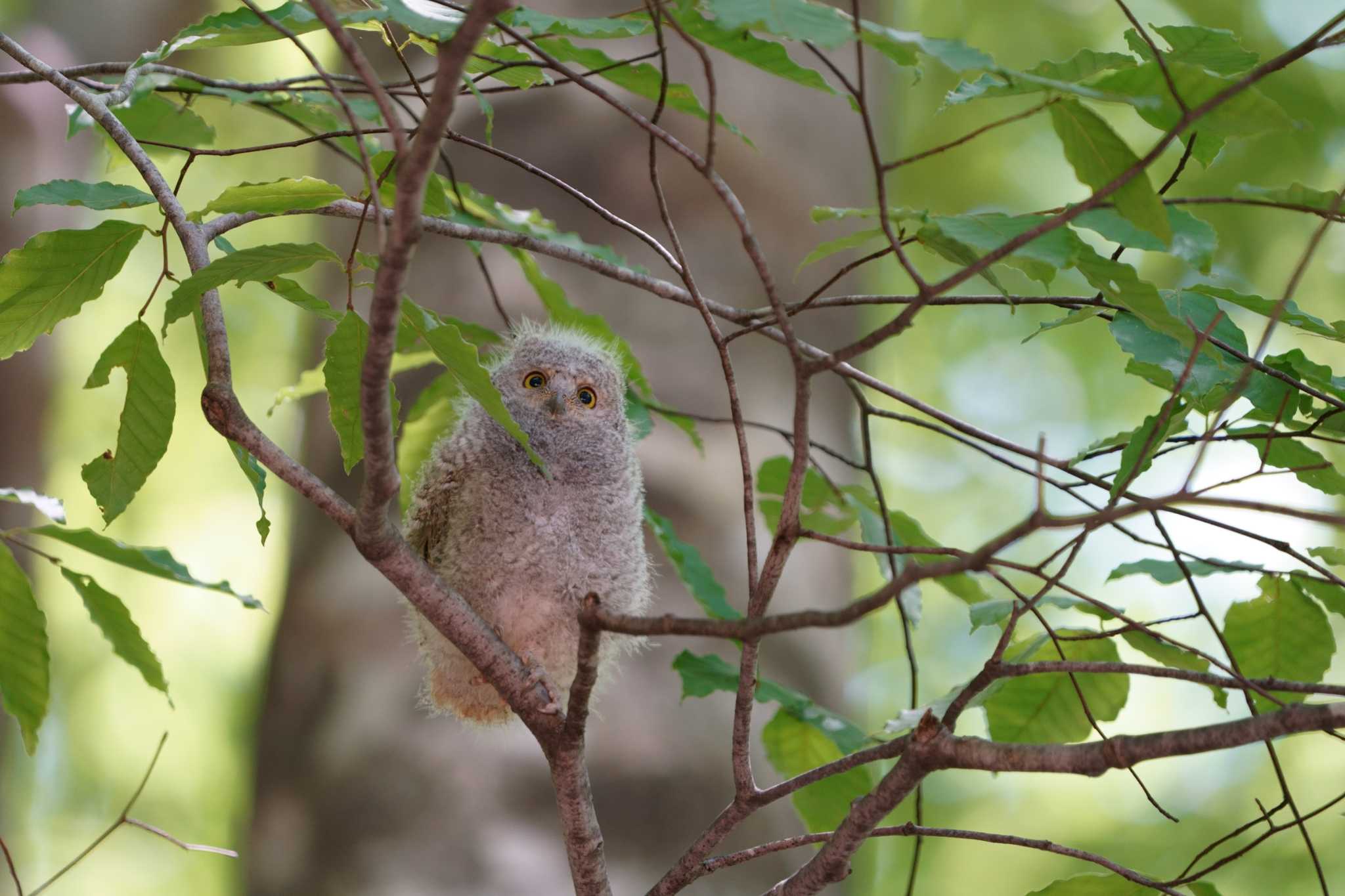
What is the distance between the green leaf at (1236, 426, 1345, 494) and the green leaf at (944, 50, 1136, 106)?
52 cm

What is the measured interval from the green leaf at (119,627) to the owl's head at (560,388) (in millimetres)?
726

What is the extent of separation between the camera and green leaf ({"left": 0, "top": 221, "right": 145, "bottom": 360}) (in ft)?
4.64

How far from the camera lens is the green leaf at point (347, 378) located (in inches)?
55.2

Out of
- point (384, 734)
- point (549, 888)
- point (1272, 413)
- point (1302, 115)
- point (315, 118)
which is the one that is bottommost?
point (549, 888)

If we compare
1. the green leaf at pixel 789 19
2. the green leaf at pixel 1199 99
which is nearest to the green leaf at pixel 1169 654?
the green leaf at pixel 1199 99

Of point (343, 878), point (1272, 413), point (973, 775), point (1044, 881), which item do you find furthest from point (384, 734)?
point (973, 775)

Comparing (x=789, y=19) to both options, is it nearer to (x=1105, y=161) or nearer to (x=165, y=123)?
(x=1105, y=161)

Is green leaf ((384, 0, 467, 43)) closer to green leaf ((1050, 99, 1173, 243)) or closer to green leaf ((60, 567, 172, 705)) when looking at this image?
green leaf ((1050, 99, 1173, 243))

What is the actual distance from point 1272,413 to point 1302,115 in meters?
3.61

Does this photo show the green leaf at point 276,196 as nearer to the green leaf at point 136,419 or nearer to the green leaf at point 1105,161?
the green leaf at point 136,419

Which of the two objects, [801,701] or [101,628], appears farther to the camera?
[801,701]

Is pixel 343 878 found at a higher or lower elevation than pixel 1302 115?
lower

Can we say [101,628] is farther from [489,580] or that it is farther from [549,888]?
[549,888]

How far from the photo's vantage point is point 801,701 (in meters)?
1.81
